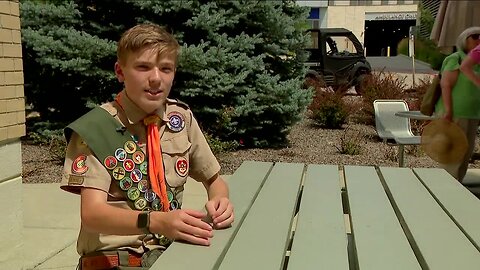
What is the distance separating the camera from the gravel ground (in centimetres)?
623

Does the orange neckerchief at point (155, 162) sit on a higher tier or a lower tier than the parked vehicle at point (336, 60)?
lower

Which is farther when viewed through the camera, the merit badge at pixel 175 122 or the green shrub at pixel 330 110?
the green shrub at pixel 330 110

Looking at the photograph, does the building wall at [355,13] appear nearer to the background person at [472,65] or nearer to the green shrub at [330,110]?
the green shrub at [330,110]

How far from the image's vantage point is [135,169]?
1.84 meters

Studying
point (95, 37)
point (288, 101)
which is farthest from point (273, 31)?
point (95, 37)

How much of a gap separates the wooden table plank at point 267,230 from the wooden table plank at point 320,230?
0.14 feet

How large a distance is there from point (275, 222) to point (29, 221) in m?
2.98

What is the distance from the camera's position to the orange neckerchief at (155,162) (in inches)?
73.2

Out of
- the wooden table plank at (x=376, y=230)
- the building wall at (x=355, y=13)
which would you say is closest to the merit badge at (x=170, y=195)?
the wooden table plank at (x=376, y=230)

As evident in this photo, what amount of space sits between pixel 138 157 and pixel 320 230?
0.67 m

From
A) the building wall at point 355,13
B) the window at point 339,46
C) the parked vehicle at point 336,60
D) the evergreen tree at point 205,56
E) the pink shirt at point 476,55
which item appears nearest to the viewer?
the pink shirt at point 476,55

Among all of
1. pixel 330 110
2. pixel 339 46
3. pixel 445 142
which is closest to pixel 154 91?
pixel 445 142

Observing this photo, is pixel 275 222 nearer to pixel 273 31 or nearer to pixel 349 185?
pixel 349 185

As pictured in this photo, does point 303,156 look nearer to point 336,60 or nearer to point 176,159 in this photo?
point 176,159
